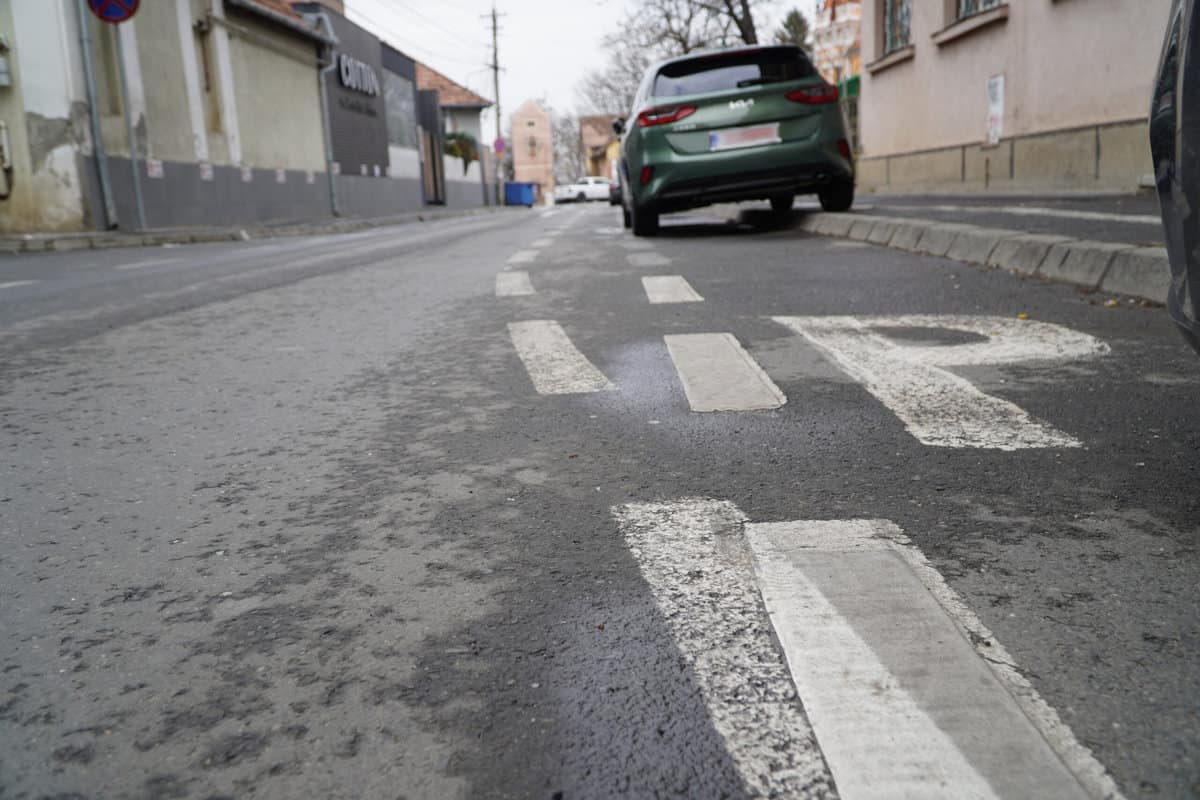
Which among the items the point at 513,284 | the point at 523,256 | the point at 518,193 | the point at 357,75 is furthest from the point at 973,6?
the point at 518,193

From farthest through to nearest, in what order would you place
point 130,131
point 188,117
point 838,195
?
point 188,117
point 130,131
point 838,195

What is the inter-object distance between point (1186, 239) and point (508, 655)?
1407mm

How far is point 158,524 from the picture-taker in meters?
2.10

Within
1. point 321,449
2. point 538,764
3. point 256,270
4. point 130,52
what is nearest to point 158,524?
point 321,449

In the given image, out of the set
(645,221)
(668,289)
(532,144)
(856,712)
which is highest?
(532,144)

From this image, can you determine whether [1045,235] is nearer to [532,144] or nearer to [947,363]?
[947,363]

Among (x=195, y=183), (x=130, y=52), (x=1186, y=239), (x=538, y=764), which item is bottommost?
(x=538, y=764)

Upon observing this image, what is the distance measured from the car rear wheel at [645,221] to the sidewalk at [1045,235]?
5.01 ft

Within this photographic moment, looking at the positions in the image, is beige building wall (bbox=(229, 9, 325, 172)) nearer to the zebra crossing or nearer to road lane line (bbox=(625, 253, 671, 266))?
road lane line (bbox=(625, 253, 671, 266))

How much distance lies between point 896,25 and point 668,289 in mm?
14734

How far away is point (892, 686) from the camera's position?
1331 millimetres

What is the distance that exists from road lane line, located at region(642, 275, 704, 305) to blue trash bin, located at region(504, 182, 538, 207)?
54803 mm

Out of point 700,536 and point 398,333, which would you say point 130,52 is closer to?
point 398,333

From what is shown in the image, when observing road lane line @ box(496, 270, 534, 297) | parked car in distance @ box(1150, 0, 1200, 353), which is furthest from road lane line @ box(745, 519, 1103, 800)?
road lane line @ box(496, 270, 534, 297)
